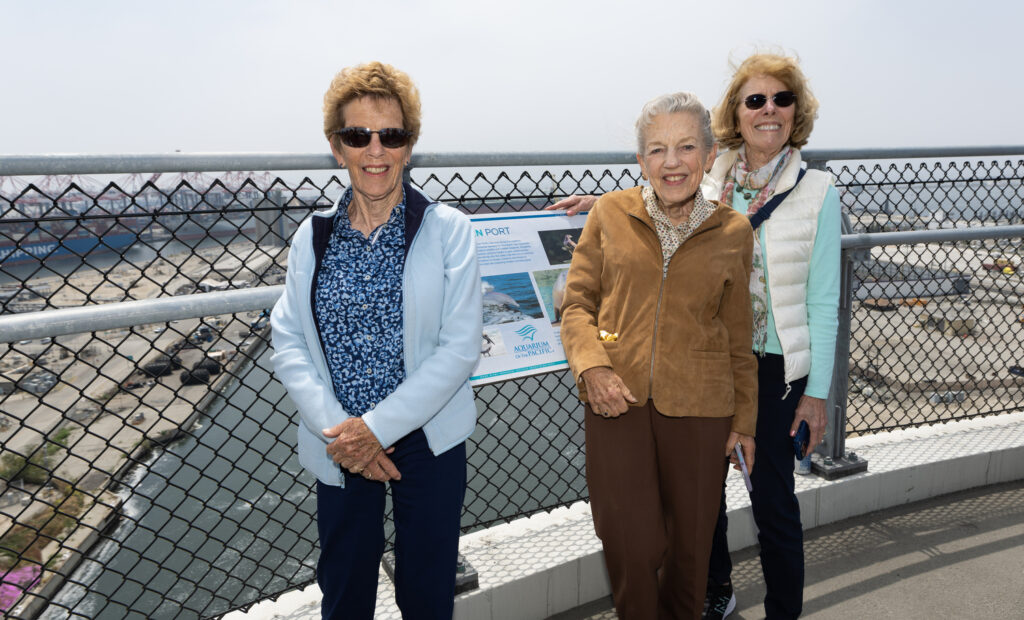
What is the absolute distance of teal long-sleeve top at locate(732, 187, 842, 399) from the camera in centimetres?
204

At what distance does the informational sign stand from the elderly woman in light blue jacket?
17.2 inches

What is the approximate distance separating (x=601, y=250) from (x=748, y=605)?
1697 millimetres

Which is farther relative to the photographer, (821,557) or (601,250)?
(821,557)

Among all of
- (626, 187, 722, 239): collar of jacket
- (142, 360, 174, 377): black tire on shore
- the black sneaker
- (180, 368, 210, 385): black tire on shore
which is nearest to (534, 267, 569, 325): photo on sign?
(626, 187, 722, 239): collar of jacket

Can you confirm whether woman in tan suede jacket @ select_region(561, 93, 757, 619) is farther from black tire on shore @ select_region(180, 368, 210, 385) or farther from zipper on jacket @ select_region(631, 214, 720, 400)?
black tire on shore @ select_region(180, 368, 210, 385)

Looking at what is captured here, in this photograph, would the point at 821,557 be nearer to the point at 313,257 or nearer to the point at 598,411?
the point at 598,411

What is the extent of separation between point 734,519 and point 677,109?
199 centimetres

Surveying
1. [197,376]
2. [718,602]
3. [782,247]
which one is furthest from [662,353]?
[197,376]

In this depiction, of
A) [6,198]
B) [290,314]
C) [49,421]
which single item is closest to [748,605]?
[290,314]

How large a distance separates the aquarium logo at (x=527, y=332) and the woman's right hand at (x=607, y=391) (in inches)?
19.2

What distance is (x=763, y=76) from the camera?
2.07 meters

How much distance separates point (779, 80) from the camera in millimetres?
2053

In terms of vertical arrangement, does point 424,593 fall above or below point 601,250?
below

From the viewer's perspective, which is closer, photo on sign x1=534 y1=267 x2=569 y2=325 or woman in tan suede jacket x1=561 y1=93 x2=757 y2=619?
woman in tan suede jacket x1=561 y1=93 x2=757 y2=619
